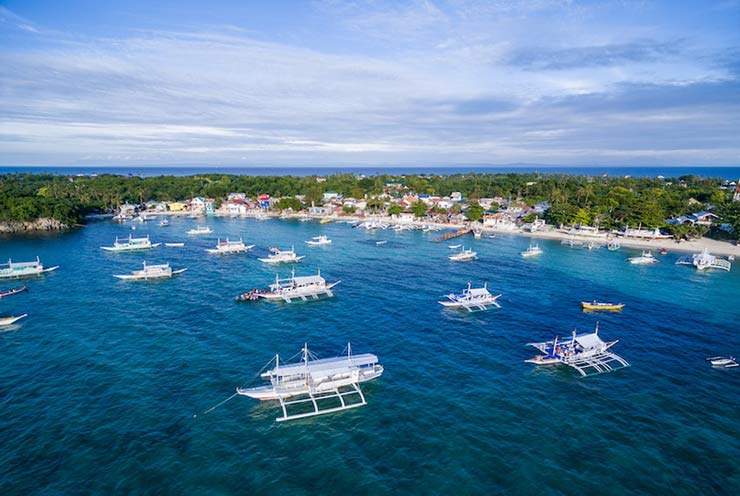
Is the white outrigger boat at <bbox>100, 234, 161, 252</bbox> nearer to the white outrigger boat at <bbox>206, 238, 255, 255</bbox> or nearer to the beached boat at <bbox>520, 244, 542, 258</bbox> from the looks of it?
the white outrigger boat at <bbox>206, 238, 255, 255</bbox>

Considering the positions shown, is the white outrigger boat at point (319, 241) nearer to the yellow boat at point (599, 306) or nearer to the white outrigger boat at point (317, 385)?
the yellow boat at point (599, 306)

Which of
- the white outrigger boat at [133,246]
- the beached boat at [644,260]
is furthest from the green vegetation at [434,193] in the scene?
the white outrigger boat at [133,246]

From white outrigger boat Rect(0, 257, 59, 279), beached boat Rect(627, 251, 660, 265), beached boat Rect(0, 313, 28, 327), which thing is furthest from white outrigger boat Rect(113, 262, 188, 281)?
beached boat Rect(627, 251, 660, 265)

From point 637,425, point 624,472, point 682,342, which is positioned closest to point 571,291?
point 682,342

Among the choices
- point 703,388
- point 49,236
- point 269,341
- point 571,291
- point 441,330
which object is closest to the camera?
point 703,388

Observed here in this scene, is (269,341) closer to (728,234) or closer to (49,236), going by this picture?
(49,236)

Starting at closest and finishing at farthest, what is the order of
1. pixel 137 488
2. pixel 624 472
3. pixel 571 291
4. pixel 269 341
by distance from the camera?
pixel 137 488
pixel 624 472
pixel 269 341
pixel 571 291

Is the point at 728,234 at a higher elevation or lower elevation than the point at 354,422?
higher

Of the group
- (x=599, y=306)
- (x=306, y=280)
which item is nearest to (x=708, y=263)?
(x=599, y=306)
